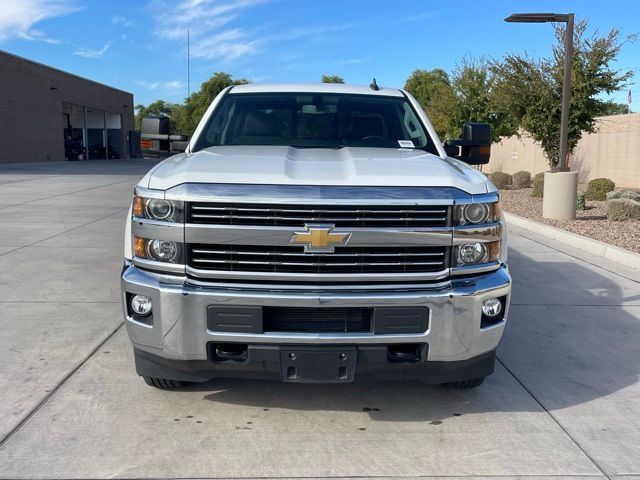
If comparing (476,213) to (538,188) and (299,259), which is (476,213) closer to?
(299,259)

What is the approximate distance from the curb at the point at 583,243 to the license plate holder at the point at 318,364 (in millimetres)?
6524

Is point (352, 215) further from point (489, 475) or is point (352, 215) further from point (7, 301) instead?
point (7, 301)

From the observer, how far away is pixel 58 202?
15211 millimetres

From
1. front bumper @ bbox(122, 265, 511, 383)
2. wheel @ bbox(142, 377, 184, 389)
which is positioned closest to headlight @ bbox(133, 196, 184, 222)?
front bumper @ bbox(122, 265, 511, 383)

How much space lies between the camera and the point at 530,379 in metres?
4.48

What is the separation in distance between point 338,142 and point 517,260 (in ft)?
16.0

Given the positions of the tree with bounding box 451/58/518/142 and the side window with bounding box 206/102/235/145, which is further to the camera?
the tree with bounding box 451/58/518/142

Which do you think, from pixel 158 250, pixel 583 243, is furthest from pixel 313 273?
pixel 583 243

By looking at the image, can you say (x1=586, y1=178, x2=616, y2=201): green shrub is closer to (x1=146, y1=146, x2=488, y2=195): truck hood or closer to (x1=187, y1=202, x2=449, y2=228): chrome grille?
(x1=146, y1=146, x2=488, y2=195): truck hood

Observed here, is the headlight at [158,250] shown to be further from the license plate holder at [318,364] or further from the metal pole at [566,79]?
the metal pole at [566,79]

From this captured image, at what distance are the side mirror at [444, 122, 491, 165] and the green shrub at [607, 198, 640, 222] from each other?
340 inches

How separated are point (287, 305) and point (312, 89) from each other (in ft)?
8.64

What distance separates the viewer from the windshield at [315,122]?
4.88 m

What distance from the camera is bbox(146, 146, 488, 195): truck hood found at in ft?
11.2
